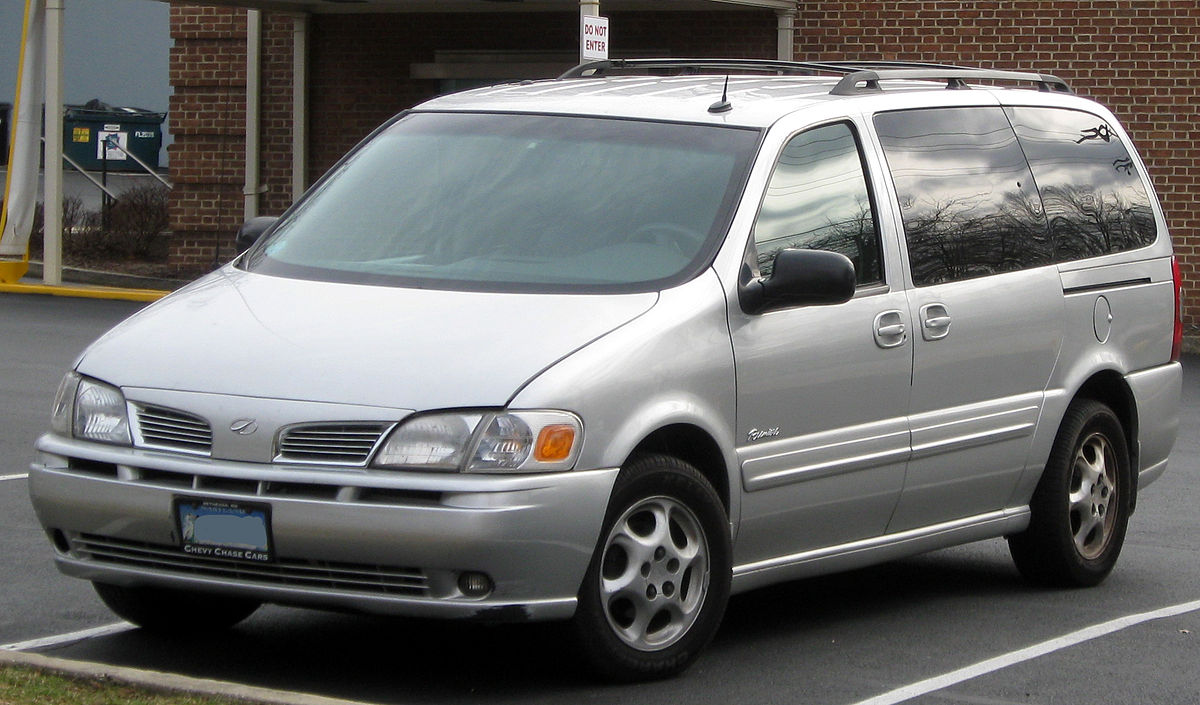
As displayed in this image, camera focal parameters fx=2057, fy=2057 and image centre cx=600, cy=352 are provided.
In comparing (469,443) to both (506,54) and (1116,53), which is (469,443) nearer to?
(1116,53)

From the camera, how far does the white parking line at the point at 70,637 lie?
6.33m

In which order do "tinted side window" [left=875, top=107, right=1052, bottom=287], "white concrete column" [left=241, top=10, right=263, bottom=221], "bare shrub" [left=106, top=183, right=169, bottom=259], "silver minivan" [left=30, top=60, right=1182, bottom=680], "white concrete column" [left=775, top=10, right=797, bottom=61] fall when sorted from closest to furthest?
"silver minivan" [left=30, top=60, right=1182, bottom=680]
"tinted side window" [left=875, top=107, right=1052, bottom=287]
"white concrete column" [left=775, top=10, right=797, bottom=61]
"white concrete column" [left=241, top=10, right=263, bottom=221]
"bare shrub" [left=106, top=183, right=169, bottom=259]

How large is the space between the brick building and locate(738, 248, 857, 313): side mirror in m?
12.9

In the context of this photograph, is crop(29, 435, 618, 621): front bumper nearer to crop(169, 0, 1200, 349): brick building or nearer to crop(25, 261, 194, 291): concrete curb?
crop(169, 0, 1200, 349): brick building

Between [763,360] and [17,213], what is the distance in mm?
16564

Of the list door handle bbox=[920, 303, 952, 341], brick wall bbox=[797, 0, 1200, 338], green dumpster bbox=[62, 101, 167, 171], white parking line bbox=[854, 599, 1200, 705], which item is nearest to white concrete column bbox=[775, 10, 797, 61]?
brick wall bbox=[797, 0, 1200, 338]

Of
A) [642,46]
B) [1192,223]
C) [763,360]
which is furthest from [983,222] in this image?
[642,46]

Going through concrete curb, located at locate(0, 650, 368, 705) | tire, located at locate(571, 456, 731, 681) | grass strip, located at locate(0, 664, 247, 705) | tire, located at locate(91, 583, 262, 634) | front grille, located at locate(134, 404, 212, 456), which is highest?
front grille, located at locate(134, 404, 212, 456)

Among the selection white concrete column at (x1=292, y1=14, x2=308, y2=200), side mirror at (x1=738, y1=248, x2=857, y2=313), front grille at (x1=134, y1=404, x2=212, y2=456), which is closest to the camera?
front grille at (x1=134, y1=404, x2=212, y2=456)

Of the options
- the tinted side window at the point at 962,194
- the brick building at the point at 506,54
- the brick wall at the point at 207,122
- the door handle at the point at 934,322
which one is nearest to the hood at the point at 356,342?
the door handle at the point at 934,322

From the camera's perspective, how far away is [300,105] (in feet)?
72.2

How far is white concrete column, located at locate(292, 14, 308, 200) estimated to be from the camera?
21.9 m

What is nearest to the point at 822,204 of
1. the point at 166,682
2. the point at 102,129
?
the point at 166,682

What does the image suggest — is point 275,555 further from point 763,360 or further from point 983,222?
point 983,222
